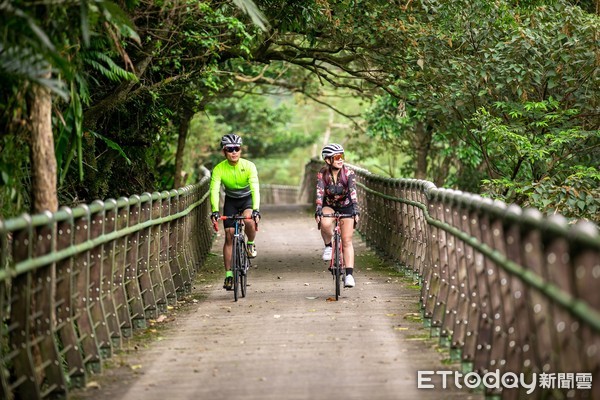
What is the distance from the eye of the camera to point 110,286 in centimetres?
950

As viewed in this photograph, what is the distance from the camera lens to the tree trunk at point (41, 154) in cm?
847

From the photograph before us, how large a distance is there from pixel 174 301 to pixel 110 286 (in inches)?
129

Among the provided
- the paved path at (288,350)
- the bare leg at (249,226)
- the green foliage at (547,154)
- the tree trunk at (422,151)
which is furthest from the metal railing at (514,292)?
the tree trunk at (422,151)

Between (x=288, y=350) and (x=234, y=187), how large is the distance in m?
4.57

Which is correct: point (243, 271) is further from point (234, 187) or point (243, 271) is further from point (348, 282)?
point (348, 282)

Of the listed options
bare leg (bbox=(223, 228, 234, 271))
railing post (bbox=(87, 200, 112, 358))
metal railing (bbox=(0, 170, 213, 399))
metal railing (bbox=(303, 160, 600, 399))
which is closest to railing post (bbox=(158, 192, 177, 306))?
metal railing (bbox=(0, 170, 213, 399))

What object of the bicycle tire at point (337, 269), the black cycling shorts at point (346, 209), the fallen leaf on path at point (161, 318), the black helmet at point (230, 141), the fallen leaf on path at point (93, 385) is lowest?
the fallen leaf on path at point (161, 318)

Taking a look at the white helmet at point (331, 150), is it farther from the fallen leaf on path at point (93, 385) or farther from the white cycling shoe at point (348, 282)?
the fallen leaf on path at point (93, 385)

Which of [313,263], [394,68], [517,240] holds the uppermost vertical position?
[394,68]

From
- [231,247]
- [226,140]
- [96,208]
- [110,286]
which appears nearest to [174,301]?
[231,247]

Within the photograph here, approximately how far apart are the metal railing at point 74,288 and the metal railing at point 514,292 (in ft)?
9.34

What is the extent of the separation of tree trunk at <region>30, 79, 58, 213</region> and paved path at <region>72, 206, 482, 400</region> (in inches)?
57.7

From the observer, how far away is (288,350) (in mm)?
9320

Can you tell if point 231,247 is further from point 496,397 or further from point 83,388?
point 496,397
